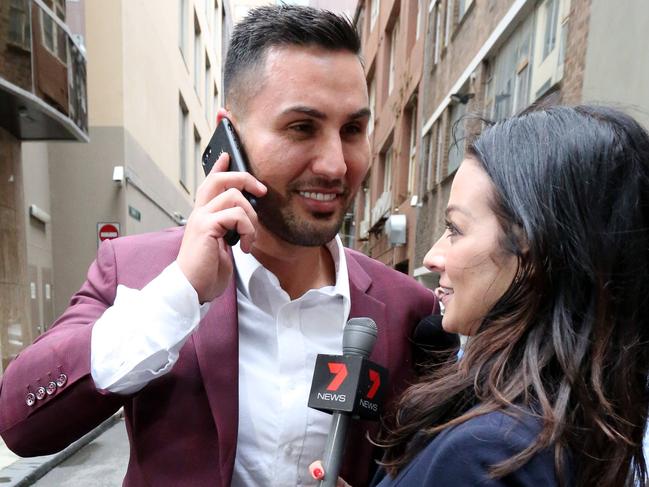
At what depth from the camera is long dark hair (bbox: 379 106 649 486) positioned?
0.89 meters

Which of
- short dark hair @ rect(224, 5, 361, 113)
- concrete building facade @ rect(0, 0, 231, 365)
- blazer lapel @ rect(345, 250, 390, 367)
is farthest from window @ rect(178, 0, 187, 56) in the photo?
blazer lapel @ rect(345, 250, 390, 367)

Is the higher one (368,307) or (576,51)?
(576,51)

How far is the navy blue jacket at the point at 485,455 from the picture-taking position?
2.62 feet

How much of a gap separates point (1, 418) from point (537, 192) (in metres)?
1.21

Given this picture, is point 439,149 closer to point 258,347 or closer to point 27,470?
point 27,470

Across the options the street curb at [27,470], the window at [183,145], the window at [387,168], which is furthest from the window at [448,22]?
the street curb at [27,470]

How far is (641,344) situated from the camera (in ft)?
3.28

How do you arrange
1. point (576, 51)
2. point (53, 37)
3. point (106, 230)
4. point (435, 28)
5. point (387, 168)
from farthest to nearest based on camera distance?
1. point (387, 168)
2. point (435, 28)
3. point (106, 230)
4. point (53, 37)
5. point (576, 51)

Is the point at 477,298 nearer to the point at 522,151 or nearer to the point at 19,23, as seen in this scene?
the point at 522,151

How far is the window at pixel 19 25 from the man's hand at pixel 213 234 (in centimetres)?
598

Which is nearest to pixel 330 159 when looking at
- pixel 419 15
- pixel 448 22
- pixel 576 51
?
pixel 576 51

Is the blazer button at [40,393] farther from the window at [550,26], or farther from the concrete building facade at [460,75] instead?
the window at [550,26]

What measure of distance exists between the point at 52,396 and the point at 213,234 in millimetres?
476

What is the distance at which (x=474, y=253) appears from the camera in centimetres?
103
